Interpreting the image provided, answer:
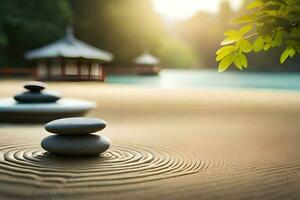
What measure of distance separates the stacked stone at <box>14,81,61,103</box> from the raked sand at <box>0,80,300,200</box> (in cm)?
112

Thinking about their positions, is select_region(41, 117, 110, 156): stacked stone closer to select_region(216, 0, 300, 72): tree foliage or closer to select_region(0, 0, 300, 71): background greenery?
select_region(216, 0, 300, 72): tree foliage

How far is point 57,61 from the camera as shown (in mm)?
25875

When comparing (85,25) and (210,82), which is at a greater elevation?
(85,25)

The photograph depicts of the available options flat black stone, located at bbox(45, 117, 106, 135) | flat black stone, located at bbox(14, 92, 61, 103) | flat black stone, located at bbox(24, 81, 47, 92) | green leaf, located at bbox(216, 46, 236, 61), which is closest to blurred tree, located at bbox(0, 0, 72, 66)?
flat black stone, located at bbox(24, 81, 47, 92)

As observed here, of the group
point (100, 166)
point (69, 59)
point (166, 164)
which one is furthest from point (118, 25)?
point (100, 166)

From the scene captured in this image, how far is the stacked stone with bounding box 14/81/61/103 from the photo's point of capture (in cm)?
932

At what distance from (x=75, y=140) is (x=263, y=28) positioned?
3.24 metres

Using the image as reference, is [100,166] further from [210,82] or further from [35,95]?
[210,82]

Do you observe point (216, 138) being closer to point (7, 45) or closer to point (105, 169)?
point (105, 169)

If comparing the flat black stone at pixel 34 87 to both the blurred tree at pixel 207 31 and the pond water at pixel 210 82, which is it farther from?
the blurred tree at pixel 207 31

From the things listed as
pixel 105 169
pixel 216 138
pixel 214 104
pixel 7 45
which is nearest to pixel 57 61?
pixel 7 45

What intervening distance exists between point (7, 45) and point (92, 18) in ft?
30.0

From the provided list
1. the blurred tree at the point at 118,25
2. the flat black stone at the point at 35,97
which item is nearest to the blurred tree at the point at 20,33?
the blurred tree at the point at 118,25

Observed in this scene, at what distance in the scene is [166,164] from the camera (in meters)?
5.16
